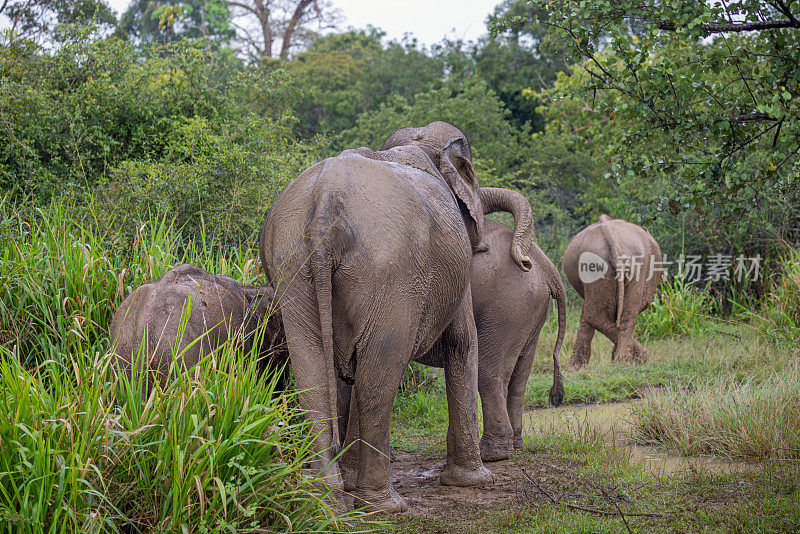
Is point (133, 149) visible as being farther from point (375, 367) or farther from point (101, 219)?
point (375, 367)

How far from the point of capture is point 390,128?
19.4 meters

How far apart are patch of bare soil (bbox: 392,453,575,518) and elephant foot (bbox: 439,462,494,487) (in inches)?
1.3

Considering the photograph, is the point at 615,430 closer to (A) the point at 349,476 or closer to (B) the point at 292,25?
(A) the point at 349,476

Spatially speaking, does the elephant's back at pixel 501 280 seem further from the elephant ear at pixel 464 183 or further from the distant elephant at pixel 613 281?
the distant elephant at pixel 613 281

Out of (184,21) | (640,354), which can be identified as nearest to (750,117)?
(640,354)

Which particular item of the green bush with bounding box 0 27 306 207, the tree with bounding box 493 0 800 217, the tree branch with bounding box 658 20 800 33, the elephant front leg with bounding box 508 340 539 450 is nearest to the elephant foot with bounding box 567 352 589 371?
the elephant front leg with bounding box 508 340 539 450

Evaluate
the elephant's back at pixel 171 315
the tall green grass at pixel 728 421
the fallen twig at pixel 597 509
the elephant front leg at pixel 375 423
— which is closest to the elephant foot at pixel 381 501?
the elephant front leg at pixel 375 423

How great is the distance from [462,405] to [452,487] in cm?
52

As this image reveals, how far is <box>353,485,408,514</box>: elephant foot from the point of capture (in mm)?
4410

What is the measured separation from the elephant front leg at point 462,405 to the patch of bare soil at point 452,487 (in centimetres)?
8

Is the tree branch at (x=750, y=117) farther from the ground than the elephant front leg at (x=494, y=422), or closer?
farther from the ground

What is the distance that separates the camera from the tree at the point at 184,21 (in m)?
30.9

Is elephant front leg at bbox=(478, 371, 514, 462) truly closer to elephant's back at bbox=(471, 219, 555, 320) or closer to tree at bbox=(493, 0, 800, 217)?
elephant's back at bbox=(471, 219, 555, 320)

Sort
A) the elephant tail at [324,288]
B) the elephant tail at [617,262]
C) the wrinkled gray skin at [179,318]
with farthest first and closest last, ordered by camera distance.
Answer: the elephant tail at [617,262] < the wrinkled gray skin at [179,318] < the elephant tail at [324,288]
